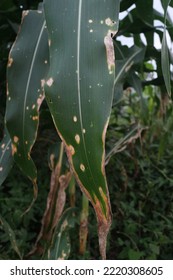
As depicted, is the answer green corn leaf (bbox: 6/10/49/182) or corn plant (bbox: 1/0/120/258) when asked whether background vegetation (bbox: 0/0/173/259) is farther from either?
corn plant (bbox: 1/0/120/258)

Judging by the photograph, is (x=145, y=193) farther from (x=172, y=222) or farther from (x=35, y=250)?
(x=35, y=250)

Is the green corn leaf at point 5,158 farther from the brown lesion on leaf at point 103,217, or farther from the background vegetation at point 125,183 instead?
the brown lesion on leaf at point 103,217

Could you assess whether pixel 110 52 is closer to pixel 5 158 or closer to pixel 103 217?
pixel 103 217

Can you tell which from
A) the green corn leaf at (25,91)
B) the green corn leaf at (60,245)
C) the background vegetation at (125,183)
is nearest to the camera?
the green corn leaf at (25,91)

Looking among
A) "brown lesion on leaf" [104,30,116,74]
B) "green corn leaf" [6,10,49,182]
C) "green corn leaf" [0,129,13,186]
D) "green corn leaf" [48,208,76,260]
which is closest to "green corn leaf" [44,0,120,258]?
"brown lesion on leaf" [104,30,116,74]

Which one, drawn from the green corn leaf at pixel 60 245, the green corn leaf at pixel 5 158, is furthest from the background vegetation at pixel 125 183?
the green corn leaf at pixel 5 158

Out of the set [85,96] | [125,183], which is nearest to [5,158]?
[85,96]
